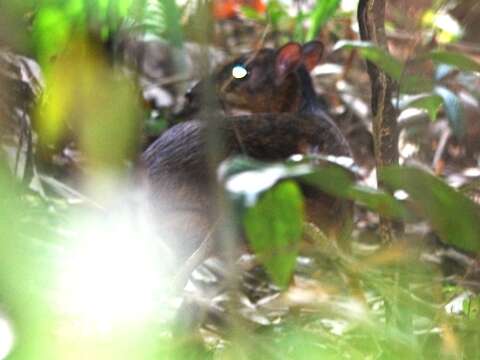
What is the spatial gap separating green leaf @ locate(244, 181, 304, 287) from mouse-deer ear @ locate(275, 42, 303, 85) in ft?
5.95

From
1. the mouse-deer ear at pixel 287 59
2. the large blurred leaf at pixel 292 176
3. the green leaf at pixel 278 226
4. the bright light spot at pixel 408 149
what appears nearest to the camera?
the large blurred leaf at pixel 292 176

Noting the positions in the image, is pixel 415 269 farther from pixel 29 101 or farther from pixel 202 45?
pixel 29 101

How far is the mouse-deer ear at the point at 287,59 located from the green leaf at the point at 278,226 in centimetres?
181

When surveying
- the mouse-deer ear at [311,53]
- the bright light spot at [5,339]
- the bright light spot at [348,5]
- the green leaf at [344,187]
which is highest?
the bright light spot at [348,5]

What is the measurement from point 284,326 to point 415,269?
293mm

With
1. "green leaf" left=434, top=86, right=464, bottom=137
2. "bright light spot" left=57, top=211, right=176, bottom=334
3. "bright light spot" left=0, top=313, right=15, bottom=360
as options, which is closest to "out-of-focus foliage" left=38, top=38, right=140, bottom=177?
"bright light spot" left=57, top=211, right=176, bottom=334

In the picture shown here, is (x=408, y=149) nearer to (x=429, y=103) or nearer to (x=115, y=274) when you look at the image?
(x=429, y=103)

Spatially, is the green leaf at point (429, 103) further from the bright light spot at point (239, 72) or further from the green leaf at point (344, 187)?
the bright light spot at point (239, 72)

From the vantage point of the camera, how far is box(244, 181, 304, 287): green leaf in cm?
126

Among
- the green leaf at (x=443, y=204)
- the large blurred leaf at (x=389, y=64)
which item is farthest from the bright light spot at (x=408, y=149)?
the green leaf at (x=443, y=204)

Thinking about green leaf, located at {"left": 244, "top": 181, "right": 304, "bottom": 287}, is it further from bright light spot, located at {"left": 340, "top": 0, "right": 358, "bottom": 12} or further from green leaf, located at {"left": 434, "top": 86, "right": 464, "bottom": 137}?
bright light spot, located at {"left": 340, "top": 0, "right": 358, "bottom": 12}

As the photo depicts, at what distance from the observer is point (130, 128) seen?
1819 millimetres

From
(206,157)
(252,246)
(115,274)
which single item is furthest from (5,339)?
(206,157)

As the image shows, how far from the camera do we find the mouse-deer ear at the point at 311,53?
123 inches
